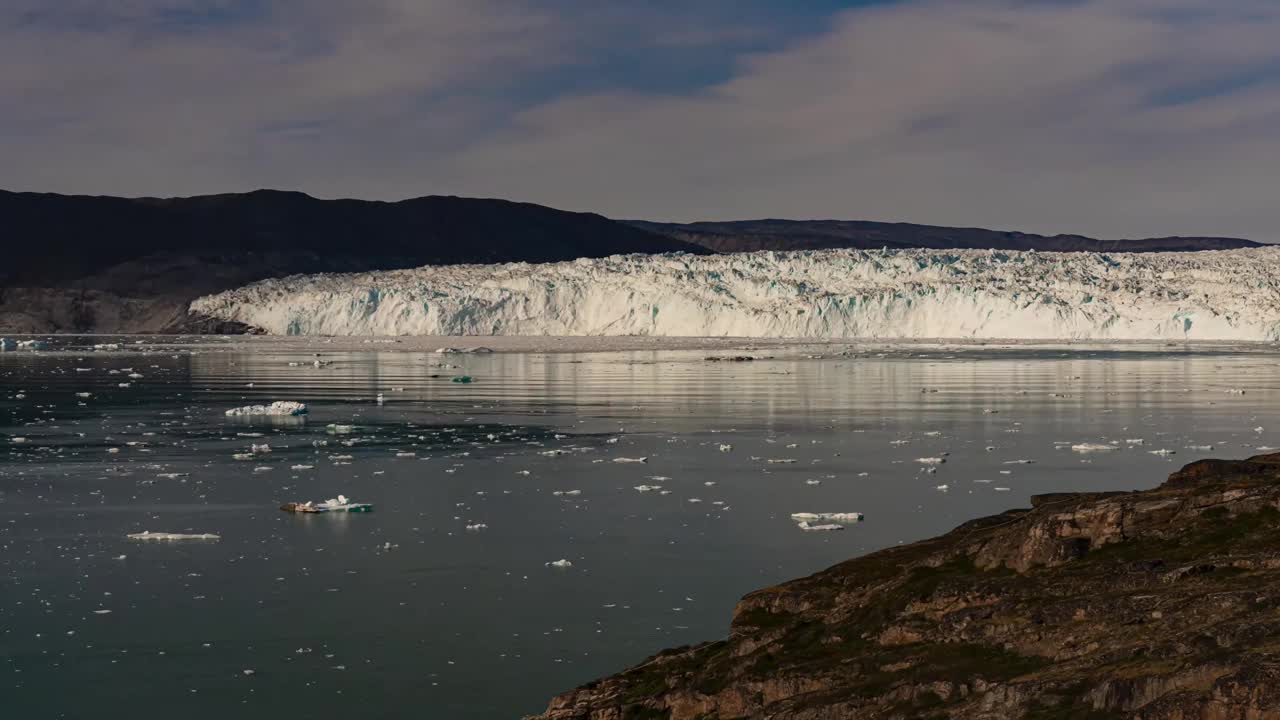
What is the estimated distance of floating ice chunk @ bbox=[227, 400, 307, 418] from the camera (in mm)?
25844

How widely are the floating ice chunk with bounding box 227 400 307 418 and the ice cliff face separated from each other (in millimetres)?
48113

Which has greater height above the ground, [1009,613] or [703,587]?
[1009,613]

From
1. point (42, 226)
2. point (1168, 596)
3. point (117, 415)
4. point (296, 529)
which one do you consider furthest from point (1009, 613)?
point (42, 226)

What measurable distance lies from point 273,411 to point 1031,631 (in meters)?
21.4

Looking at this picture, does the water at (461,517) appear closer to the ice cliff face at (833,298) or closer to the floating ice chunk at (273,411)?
the floating ice chunk at (273,411)

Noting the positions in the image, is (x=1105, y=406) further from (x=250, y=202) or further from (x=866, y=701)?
(x=250, y=202)

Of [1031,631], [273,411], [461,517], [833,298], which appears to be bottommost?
[461,517]

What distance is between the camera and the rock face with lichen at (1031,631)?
5586 mm

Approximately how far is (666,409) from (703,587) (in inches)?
631

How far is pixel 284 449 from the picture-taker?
66.2ft

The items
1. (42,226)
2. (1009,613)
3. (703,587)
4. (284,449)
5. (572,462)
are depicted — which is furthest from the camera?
(42,226)

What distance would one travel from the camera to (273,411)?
2600 centimetres

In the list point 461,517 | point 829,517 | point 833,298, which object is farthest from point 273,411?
point 833,298

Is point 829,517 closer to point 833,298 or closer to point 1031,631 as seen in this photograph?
point 1031,631
